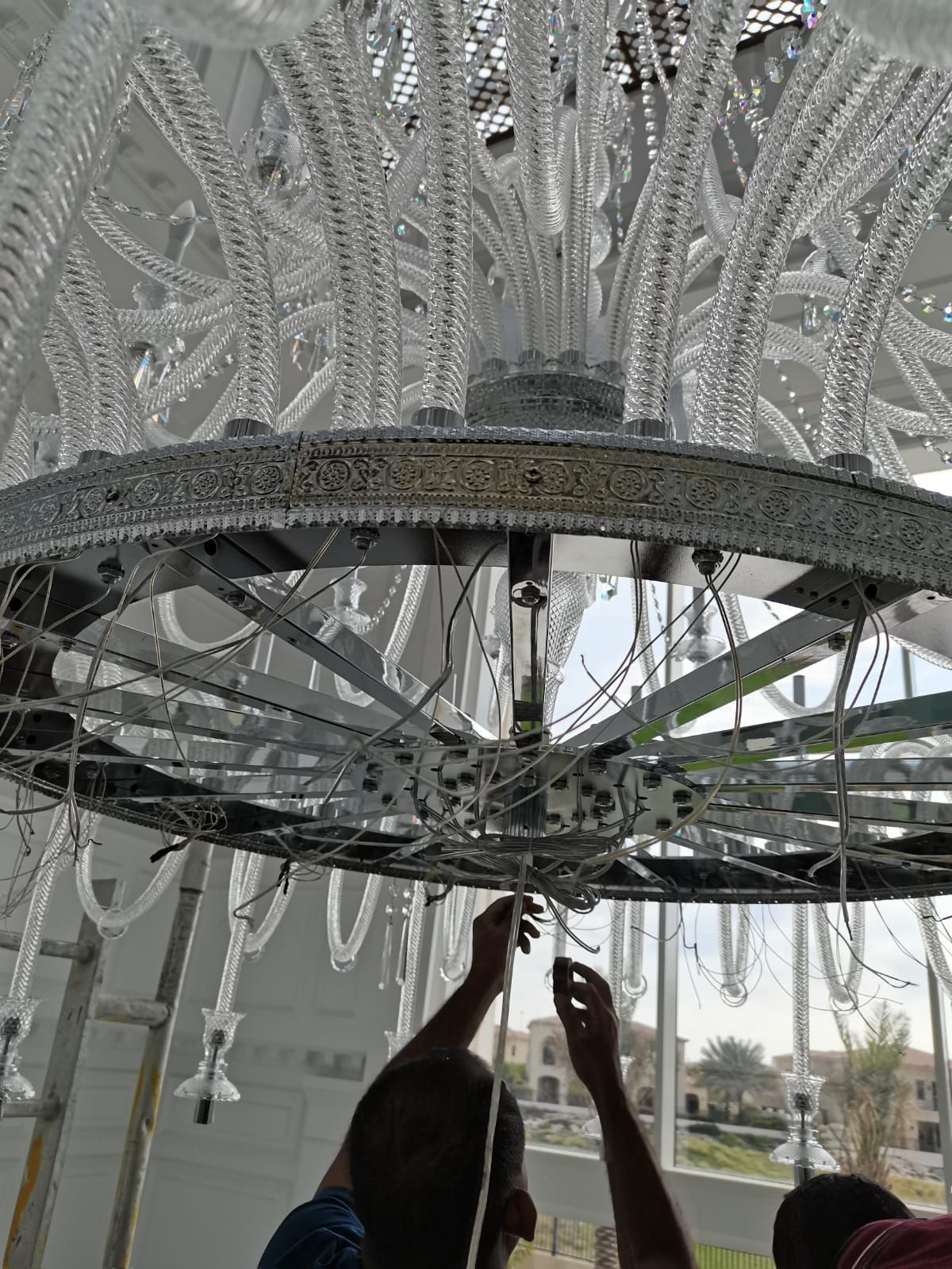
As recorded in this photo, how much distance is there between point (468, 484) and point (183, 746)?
68cm

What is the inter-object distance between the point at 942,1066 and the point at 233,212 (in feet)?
11.2

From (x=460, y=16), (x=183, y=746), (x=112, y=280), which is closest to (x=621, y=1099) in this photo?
(x=183, y=746)

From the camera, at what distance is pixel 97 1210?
3693 millimetres

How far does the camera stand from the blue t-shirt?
147cm

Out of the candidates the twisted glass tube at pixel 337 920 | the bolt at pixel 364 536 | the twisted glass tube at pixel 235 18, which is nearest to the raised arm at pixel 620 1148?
the twisted glass tube at pixel 337 920

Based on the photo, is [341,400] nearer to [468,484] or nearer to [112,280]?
[468,484]

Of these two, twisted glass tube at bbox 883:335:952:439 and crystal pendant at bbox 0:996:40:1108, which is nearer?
twisted glass tube at bbox 883:335:952:439

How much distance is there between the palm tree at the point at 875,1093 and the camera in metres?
3.47

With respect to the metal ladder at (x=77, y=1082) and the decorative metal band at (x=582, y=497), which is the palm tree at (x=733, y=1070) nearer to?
the metal ladder at (x=77, y=1082)

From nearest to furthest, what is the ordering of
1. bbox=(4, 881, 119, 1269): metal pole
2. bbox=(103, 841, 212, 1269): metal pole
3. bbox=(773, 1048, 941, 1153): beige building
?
1. bbox=(4, 881, 119, 1269): metal pole
2. bbox=(103, 841, 212, 1269): metal pole
3. bbox=(773, 1048, 941, 1153): beige building

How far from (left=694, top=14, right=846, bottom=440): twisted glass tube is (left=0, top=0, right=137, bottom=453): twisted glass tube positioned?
0.53 m

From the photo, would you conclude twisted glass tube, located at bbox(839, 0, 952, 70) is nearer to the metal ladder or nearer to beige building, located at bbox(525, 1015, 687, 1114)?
the metal ladder

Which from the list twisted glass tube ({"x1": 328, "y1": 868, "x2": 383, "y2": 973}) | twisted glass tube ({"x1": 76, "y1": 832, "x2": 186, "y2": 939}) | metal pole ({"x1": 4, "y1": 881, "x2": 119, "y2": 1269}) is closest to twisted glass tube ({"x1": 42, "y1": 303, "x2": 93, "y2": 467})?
twisted glass tube ({"x1": 76, "y1": 832, "x2": 186, "y2": 939})

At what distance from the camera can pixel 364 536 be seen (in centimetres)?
69
